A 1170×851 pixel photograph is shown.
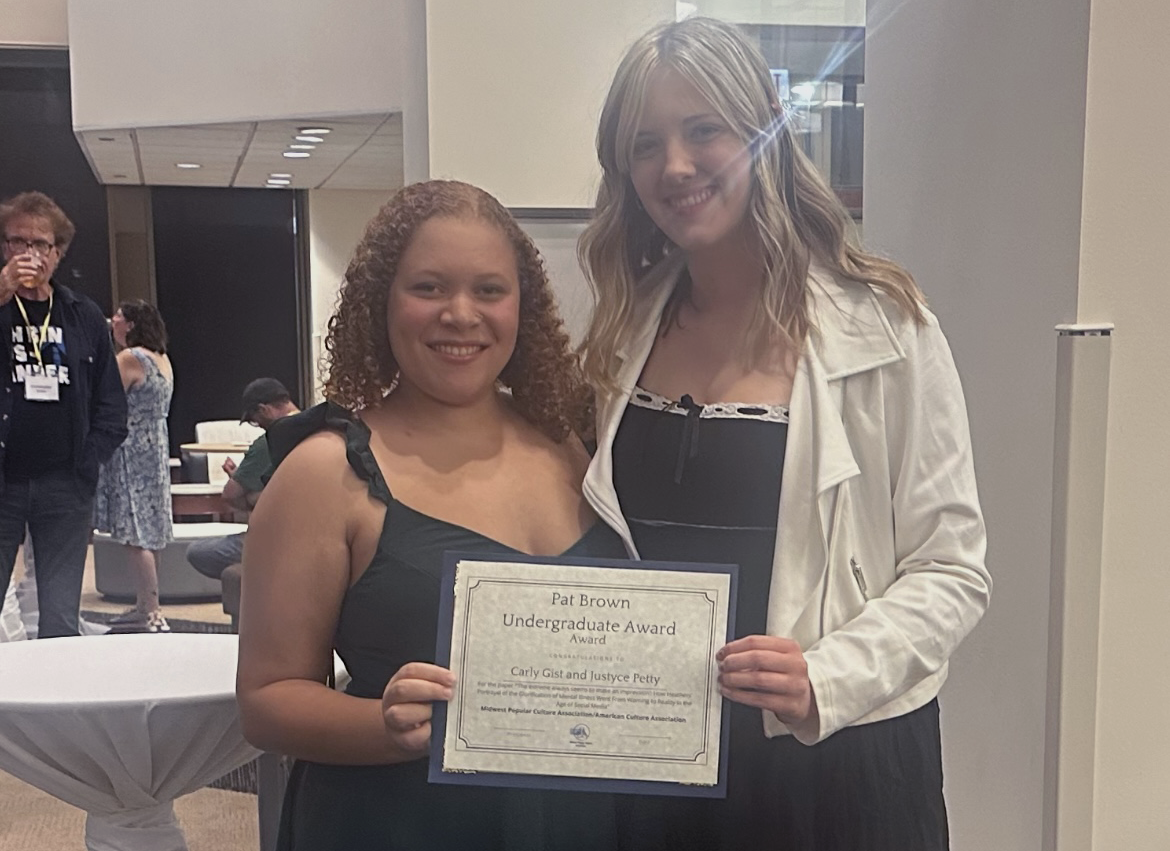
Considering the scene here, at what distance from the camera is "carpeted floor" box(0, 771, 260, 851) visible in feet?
10.1

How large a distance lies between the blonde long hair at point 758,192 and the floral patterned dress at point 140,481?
13.6 ft

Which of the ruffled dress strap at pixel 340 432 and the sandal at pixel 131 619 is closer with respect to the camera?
the ruffled dress strap at pixel 340 432

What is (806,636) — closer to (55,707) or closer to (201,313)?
(55,707)

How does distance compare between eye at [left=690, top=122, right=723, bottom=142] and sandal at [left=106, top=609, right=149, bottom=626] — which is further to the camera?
sandal at [left=106, top=609, right=149, bottom=626]

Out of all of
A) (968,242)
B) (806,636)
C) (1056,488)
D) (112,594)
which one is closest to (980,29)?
(968,242)

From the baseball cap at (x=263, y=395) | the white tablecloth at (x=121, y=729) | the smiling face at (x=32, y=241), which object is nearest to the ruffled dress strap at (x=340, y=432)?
the white tablecloth at (x=121, y=729)

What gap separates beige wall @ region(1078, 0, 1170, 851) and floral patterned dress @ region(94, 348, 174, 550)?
4.41 metres

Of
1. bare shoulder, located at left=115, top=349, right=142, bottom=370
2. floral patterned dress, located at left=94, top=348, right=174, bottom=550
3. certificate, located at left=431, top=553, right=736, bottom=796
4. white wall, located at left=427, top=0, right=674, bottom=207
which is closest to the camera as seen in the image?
certificate, located at left=431, top=553, right=736, bottom=796

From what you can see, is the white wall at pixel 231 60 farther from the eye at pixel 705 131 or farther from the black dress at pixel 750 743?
the black dress at pixel 750 743

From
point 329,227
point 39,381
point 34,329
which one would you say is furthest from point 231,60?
point 329,227

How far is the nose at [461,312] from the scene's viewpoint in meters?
1.26

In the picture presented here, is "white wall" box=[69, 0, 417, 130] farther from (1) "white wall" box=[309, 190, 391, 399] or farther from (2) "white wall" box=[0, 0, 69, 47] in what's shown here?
(1) "white wall" box=[309, 190, 391, 399]

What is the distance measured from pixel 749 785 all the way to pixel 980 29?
48.1 inches

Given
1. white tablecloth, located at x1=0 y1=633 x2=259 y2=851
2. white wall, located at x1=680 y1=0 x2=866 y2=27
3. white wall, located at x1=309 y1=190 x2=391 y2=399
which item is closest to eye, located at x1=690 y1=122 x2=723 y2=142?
white wall, located at x1=680 y1=0 x2=866 y2=27
